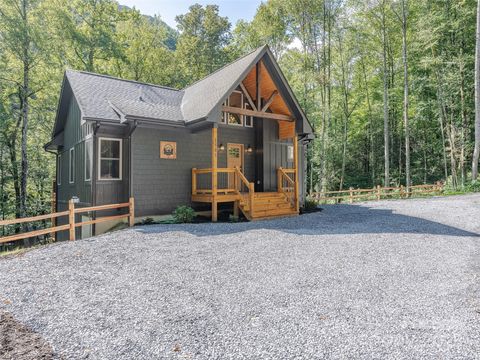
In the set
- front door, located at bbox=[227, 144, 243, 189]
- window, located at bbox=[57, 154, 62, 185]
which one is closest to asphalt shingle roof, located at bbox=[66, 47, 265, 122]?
front door, located at bbox=[227, 144, 243, 189]

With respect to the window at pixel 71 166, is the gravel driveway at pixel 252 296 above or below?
below

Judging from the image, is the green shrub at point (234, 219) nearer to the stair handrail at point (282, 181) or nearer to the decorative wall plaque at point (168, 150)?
the stair handrail at point (282, 181)

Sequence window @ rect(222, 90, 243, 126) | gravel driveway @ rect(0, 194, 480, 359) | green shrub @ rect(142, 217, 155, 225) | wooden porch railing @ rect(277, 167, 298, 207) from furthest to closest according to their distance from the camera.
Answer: window @ rect(222, 90, 243, 126), wooden porch railing @ rect(277, 167, 298, 207), green shrub @ rect(142, 217, 155, 225), gravel driveway @ rect(0, 194, 480, 359)

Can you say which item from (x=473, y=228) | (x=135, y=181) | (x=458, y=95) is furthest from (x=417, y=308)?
(x=458, y=95)

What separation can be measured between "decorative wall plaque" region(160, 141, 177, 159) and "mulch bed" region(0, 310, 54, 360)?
24.9 feet

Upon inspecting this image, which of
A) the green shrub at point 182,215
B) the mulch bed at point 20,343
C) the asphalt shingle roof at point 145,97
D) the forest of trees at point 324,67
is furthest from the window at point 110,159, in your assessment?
the forest of trees at point 324,67

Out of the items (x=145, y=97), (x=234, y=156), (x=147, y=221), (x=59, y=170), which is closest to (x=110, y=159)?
(x=147, y=221)

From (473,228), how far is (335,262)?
18.2 feet

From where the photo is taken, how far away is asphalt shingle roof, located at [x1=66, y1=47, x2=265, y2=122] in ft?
32.2

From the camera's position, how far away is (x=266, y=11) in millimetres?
23266

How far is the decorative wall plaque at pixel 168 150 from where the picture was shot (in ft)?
34.7

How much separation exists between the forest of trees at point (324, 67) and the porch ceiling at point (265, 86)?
10009 mm

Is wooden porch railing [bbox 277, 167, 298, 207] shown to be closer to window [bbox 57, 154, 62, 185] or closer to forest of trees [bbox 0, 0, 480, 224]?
forest of trees [bbox 0, 0, 480, 224]

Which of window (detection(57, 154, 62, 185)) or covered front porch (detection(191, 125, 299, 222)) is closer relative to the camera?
covered front porch (detection(191, 125, 299, 222))
